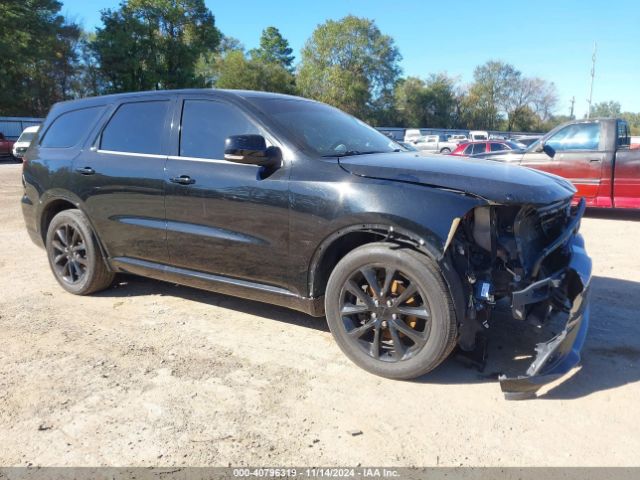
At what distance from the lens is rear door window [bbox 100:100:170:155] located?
14.1ft

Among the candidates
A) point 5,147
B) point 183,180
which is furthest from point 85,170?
point 5,147

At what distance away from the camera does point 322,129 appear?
4004 mm

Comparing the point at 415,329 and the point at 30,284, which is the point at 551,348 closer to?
the point at 415,329

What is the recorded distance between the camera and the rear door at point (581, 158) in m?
8.66

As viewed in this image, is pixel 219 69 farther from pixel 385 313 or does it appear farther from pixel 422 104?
Result: pixel 385 313

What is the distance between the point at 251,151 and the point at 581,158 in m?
7.25

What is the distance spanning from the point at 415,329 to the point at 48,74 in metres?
49.4

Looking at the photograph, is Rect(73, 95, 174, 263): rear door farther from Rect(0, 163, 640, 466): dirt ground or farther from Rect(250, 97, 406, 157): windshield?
Rect(250, 97, 406, 157): windshield

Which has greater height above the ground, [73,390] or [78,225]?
[78,225]

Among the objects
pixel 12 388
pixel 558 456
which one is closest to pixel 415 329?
pixel 558 456

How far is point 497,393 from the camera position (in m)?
3.07

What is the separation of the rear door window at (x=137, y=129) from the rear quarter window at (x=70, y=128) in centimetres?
32

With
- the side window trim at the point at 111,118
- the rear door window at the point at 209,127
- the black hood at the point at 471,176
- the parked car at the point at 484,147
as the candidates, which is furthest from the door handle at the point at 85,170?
the parked car at the point at 484,147

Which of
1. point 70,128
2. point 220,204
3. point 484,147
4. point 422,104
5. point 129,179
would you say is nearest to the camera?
point 220,204
